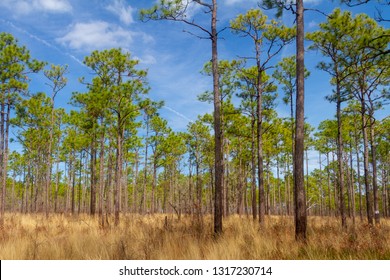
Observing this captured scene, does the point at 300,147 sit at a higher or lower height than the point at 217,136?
lower

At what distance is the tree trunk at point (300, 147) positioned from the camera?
7277 mm

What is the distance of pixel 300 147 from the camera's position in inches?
298

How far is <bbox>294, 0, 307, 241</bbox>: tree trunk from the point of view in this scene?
23.9 feet

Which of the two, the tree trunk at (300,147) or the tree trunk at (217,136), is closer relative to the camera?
the tree trunk at (300,147)

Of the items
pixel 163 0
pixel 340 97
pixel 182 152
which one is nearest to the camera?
pixel 163 0

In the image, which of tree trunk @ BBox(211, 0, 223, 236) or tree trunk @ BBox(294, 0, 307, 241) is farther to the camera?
tree trunk @ BBox(211, 0, 223, 236)

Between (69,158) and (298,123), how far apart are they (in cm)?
2801

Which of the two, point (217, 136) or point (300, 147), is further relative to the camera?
point (217, 136)

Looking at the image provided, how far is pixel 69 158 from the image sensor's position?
30875mm

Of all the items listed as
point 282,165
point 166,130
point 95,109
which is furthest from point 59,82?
point 282,165

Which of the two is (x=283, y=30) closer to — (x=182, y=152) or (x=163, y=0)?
(x=163, y=0)
